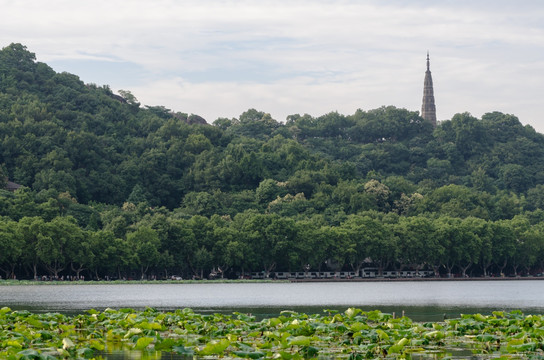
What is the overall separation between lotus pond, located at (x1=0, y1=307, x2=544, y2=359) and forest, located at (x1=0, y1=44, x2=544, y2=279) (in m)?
60.8

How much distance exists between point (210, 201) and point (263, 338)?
116 metres

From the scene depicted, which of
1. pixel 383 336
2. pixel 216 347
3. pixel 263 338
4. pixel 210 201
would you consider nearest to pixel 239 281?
pixel 210 201

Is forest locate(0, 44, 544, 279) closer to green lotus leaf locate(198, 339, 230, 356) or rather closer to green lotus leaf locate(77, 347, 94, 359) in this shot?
green lotus leaf locate(77, 347, 94, 359)

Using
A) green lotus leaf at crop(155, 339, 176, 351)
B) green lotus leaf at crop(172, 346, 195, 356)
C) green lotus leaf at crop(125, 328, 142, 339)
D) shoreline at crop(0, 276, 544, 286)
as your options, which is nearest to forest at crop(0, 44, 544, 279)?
shoreline at crop(0, 276, 544, 286)

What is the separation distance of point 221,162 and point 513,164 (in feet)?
197

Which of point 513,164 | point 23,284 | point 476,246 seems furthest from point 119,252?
point 513,164

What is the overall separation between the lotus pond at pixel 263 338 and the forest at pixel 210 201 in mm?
60844

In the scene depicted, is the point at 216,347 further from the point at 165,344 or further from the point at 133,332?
the point at 133,332

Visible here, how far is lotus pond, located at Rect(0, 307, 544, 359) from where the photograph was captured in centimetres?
2997

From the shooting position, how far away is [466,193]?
158 m

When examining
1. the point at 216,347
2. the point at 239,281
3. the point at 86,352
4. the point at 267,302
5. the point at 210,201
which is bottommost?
the point at 86,352

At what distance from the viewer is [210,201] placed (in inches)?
5886

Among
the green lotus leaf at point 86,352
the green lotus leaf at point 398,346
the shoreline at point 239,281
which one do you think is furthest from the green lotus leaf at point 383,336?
the shoreline at point 239,281

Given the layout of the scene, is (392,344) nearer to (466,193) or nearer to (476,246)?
(476,246)
